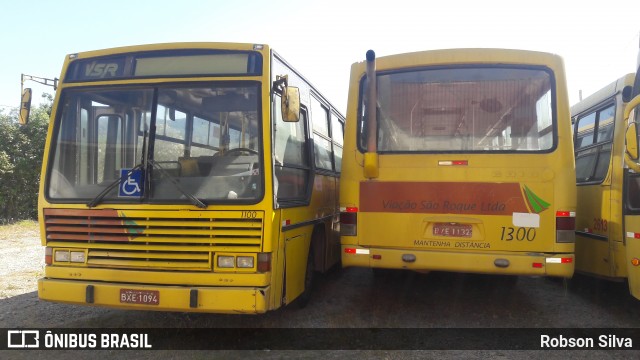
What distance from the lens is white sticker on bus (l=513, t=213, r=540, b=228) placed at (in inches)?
199

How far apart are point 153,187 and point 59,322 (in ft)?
7.92

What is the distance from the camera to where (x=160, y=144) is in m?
4.81

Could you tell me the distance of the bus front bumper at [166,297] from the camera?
173 inches

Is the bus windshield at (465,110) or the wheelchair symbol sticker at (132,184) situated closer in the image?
the wheelchair symbol sticker at (132,184)

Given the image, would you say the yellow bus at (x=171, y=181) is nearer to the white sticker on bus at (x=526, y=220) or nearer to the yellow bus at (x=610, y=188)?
the white sticker on bus at (x=526, y=220)

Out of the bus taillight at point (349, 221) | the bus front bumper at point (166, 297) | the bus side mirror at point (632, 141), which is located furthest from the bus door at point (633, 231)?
the bus front bumper at point (166, 297)

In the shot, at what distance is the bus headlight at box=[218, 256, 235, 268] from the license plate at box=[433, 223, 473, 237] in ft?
7.54

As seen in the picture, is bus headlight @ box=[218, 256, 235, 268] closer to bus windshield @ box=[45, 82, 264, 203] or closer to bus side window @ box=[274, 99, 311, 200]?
bus windshield @ box=[45, 82, 264, 203]

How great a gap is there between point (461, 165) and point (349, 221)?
4.70 feet

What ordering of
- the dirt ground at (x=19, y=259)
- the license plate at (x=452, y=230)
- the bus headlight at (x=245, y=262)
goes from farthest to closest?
the dirt ground at (x=19, y=259) → the license plate at (x=452, y=230) → the bus headlight at (x=245, y=262)

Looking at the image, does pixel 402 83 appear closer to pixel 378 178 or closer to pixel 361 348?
Result: pixel 378 178

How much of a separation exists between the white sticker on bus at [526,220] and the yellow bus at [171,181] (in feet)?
8.00

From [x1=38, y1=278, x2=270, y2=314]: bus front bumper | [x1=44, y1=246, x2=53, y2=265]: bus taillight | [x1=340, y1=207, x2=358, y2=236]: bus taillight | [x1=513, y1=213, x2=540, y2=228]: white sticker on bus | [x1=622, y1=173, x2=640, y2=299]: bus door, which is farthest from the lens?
[x1=340, y1=207, x2=358, y2=236]: bus taillight

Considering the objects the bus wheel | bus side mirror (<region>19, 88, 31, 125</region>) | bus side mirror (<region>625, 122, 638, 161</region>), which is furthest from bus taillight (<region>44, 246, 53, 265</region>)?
bus side mirror (<region>625, 122, 638, 161</region>)
